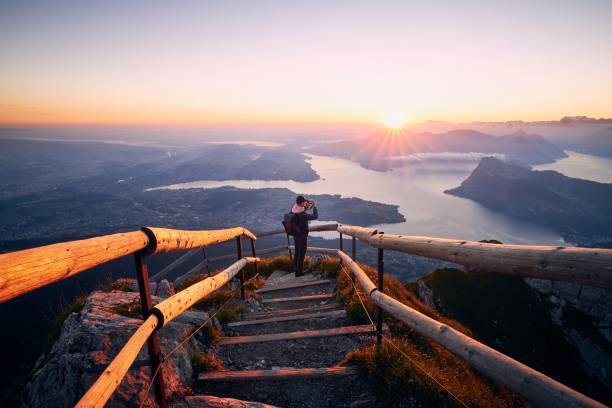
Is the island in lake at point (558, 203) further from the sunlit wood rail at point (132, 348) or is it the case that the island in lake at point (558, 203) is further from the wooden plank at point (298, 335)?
the sunlit wood rail at point (132, 348)

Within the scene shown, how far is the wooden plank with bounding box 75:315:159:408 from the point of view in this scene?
1671mm

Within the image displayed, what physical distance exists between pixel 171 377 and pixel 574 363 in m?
11.5

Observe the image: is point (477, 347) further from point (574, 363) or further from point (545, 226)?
point (545, 226)

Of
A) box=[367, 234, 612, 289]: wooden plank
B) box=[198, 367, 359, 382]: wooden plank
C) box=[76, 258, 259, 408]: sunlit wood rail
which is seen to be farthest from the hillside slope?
box=[76, 258, 259, 408]: sunlit wood rail

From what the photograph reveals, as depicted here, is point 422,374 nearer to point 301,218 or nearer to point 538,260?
point 538,260

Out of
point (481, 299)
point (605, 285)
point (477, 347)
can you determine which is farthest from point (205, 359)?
point (481, 299)

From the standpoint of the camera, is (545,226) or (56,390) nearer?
(56,390)

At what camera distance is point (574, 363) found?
9.26 m

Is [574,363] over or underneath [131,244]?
underneath

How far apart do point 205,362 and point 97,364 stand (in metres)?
1.21

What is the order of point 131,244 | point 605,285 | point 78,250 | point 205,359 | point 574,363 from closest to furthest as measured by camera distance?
1. point 605,285
2. point 78,250
3. point 131,244
4. point 205,359
5. point 574,363

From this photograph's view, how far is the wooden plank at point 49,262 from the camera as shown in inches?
51.6

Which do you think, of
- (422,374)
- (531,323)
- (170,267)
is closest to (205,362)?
(422,374)

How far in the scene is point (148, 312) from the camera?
263 centimetres
